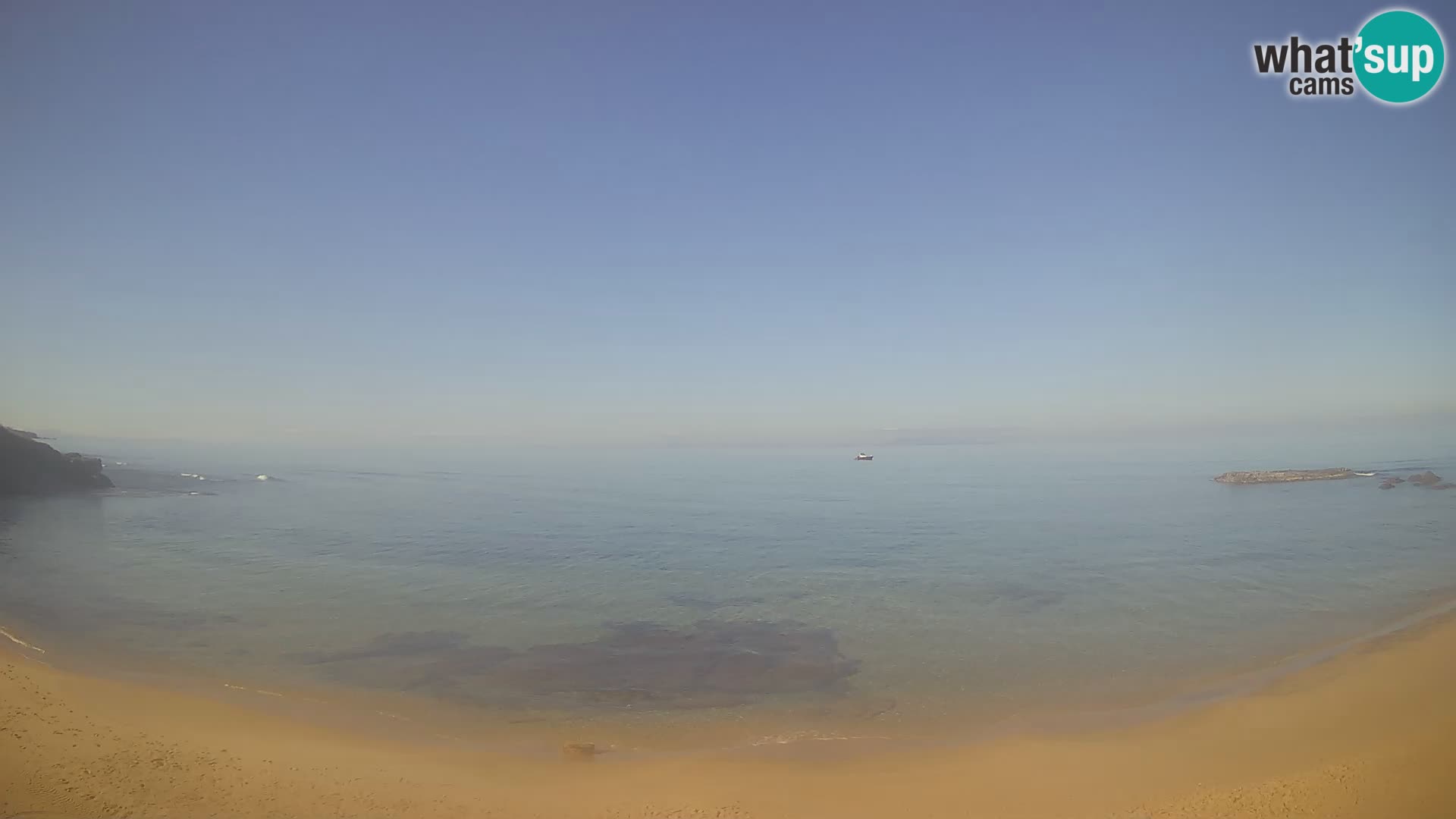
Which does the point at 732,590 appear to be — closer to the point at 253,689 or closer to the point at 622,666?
the point at 622,666

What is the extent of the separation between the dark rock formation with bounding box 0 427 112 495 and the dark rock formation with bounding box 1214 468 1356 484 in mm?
100853

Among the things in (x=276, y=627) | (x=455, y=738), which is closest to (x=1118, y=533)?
(x=455, y=738)

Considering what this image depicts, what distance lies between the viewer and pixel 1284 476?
194ft

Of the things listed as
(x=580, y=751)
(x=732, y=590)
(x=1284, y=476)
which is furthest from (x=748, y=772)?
(x=1284, y=476)

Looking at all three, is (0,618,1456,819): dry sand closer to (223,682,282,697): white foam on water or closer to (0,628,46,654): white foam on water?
(223,682,282,697): white foam on water

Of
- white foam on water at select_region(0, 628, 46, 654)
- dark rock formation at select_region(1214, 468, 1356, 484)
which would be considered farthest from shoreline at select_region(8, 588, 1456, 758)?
dark rock formation at select_region(1214, 468, 1356, 484)

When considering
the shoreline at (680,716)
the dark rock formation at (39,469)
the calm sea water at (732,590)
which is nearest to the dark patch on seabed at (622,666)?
the calm sea water at (732,590)

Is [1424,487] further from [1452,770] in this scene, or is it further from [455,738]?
[455,738]

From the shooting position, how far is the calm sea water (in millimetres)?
16094

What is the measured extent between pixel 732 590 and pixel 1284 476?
207ft

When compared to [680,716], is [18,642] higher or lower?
higher

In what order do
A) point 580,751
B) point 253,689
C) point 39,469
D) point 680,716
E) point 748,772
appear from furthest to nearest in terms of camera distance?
point 39,469 < point 253,689 < point 680,716 < point 580,751 < point 748,772

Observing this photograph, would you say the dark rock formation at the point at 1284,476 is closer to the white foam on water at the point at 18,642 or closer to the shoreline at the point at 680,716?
the shoreline at the point at 680,716

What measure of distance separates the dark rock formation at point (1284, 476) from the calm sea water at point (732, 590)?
25.2 ft
